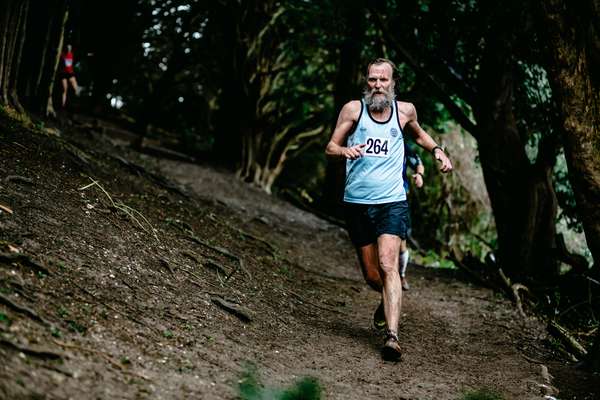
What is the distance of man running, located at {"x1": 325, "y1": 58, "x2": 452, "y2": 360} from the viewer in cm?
538

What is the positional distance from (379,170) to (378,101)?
56cm

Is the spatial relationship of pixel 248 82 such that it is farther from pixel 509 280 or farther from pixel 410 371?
pixel 410 371

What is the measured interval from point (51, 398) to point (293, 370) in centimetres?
192

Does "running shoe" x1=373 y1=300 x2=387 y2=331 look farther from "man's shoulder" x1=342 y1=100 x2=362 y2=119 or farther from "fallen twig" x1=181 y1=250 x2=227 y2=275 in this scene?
"man's shoulder" x1=342 y1=100 x2=362 y2=119

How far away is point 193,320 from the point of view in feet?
15.9

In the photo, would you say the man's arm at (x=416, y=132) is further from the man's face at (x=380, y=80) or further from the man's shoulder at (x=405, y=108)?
the man's face at (x=380, y=80)

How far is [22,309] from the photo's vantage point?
11.6ft

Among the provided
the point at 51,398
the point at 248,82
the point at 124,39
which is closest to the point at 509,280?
the point at 51,398

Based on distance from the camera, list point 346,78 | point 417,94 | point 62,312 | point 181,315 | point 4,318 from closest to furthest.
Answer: point 4,318
point 62,312
point 181,315
point 417,94
point 346,78

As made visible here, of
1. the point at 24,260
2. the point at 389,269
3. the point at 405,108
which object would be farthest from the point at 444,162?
the point at 24,260

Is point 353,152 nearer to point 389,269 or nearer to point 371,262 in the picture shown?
point 389,269

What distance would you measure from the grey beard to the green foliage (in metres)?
2.37

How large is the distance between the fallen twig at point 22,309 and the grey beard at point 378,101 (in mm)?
3066

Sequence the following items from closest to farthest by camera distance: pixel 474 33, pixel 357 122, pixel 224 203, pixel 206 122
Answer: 1. pixel 357 122
2. pixel 474 33
3. pixel 224 203
4. pixel 206 122
